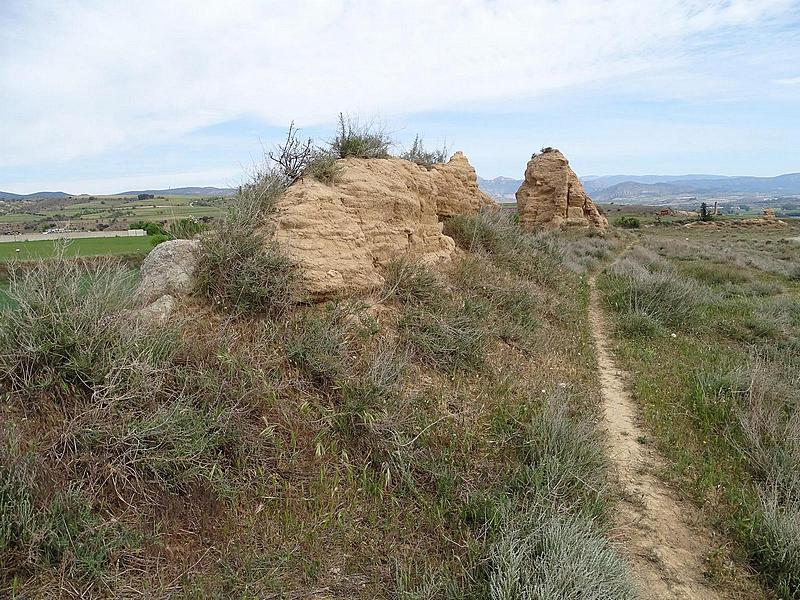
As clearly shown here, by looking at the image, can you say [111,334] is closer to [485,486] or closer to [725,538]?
[485,486]

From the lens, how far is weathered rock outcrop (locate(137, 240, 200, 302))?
14.5 ft

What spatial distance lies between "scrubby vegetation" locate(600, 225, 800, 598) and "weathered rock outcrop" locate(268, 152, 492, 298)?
11.8 ft

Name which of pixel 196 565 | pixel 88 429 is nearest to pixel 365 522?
pixel 196 565

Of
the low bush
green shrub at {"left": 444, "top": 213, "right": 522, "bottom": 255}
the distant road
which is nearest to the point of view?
the distant road

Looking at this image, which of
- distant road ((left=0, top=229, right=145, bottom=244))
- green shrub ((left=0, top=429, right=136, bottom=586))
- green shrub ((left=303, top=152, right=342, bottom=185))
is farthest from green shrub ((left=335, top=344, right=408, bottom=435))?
green shrub ((left=303, top=152, right=342, bottom=185))

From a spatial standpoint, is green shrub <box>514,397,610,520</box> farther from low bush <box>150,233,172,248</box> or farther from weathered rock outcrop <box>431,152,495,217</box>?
weathered rock outcrop <box>431,152,495,217</box>

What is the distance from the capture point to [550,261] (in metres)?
12.2

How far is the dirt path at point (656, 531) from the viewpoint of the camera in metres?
3.09

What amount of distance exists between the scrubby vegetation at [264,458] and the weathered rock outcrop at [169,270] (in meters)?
0.17

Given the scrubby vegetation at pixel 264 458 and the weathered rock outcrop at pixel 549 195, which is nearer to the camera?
the scrubby vegetation at pixel 264 458

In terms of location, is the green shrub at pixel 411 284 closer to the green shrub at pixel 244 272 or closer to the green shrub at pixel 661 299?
the green shrub at pixel 244 272

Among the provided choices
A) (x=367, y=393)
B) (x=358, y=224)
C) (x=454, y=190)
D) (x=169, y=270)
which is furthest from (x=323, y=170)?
(x=454, y=190)

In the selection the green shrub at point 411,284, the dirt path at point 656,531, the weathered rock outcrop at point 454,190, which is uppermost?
the weathered rock outcrop at point 454,190

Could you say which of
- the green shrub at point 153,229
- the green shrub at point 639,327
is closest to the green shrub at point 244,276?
the green shrub at point 153,229
